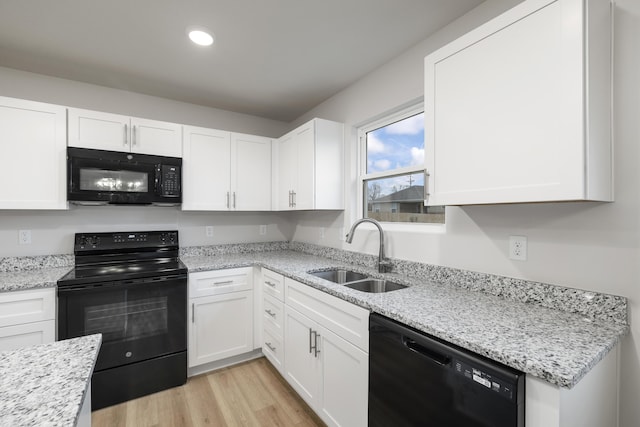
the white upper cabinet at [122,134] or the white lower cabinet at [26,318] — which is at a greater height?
the white upper cabinet at [122,134]

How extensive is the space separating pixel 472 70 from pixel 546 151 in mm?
485

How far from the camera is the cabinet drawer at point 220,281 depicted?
2326mm

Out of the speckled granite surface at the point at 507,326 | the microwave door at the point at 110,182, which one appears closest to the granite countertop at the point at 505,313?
the speckled granite surface at the point at 507,326

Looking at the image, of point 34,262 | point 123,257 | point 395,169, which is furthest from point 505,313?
point 34,262

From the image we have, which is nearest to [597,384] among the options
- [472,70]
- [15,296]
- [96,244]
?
[472,70]

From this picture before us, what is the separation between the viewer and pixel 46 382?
2.28 feet

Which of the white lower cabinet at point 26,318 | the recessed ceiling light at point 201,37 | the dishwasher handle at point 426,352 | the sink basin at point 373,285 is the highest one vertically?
the recessed ceiling light at point 201,37

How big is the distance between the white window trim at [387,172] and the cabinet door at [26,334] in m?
2.25

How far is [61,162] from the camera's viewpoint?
84.4 inches

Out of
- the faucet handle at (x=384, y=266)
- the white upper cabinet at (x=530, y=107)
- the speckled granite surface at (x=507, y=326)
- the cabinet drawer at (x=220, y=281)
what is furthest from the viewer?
the cabinet drawer at (x=220, y=281)

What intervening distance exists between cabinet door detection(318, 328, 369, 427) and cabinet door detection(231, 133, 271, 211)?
5.30 feet

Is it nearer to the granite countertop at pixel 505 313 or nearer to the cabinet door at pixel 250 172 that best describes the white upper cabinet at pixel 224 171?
the cabinet door at pixel 250 172

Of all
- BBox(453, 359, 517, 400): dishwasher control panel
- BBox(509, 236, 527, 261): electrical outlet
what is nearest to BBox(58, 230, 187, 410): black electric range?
BBox(453, 359, 517, 400): dishwasher control panel

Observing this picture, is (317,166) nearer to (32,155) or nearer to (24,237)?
(32,155)
